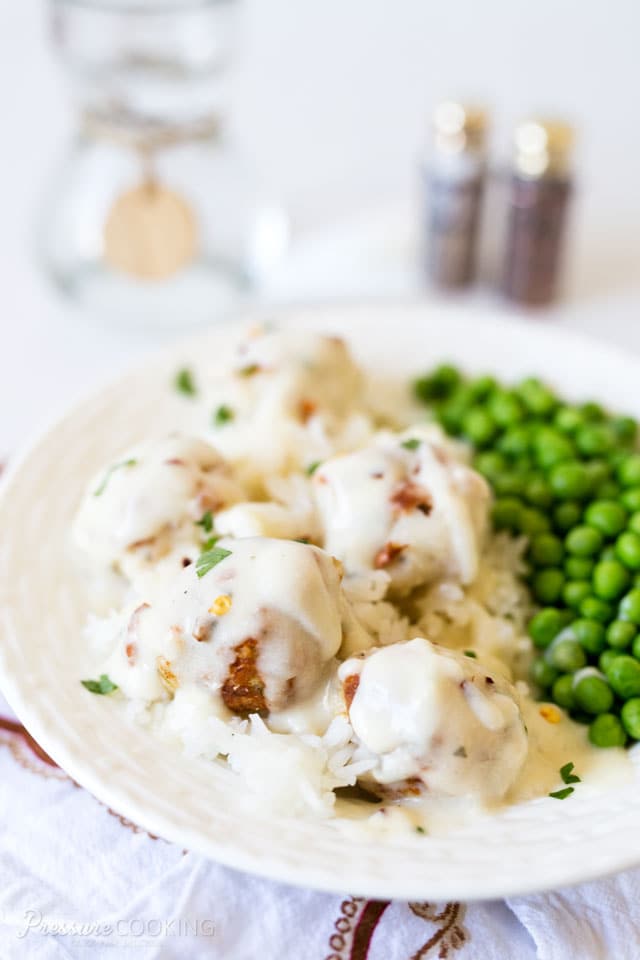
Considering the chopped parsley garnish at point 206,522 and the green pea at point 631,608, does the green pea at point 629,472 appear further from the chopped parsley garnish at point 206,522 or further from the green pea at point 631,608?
the chopped parsley garnish at point 206,522

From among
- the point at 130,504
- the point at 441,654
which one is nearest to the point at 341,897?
the point at 441,654

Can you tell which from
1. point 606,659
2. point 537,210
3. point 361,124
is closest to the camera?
point 606,659

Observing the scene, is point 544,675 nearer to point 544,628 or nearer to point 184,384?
point 544,628

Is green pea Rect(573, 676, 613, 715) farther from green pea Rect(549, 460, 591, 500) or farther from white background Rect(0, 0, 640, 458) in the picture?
white background Rect(0, 0, 640, 458)

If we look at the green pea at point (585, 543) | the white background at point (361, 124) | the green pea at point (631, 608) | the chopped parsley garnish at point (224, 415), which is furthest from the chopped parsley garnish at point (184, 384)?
the green pea at point (631, 608)

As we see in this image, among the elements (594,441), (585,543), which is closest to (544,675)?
(585,543)

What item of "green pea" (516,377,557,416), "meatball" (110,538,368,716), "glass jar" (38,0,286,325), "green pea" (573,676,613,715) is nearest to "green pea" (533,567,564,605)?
"green pea" (573,676,613,715)

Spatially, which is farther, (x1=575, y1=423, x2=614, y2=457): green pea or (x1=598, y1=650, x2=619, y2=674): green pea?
(x1=575, y1=423, x2=614, y2=457): green pea
